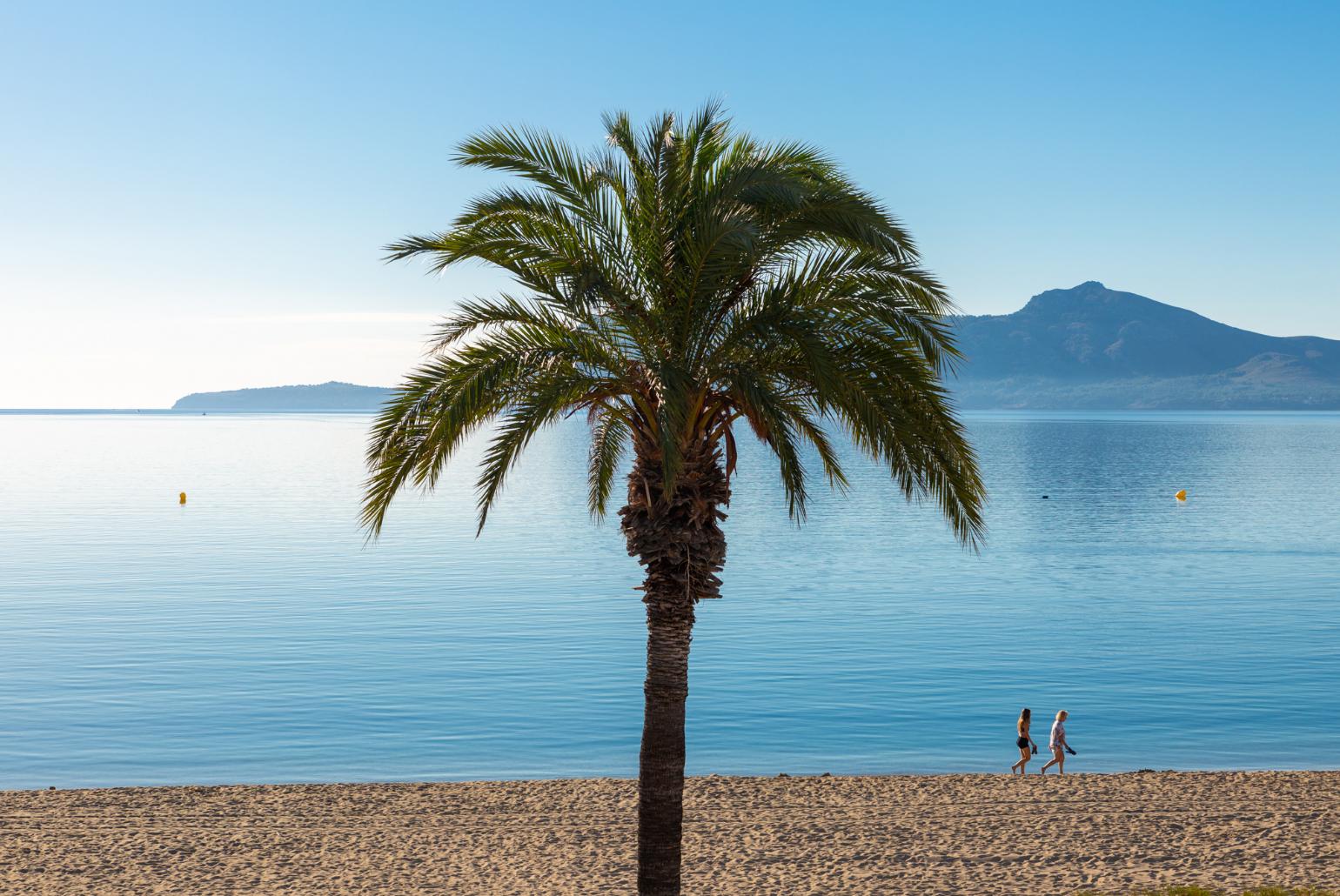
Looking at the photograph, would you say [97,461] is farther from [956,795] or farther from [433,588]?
[956,795]

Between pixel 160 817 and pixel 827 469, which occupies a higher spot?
pixel 827 469

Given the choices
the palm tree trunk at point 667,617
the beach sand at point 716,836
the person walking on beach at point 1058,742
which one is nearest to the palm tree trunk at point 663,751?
the palm tree trunk at point 667,617

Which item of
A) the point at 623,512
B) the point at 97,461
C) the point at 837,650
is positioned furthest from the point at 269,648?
the point at 97,461

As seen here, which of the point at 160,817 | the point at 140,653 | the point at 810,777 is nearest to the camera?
the point at 160,817

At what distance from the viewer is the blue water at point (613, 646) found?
91.6 feet

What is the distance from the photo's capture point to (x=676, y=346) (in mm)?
12727

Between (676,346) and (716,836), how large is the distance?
9.21 metres

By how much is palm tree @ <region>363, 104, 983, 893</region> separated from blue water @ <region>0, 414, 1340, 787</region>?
14404 millimetres

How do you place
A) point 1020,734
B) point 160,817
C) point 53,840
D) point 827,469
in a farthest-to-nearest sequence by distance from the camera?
point 1020,734 → point 160,817 → point 53,840 → point 827,469

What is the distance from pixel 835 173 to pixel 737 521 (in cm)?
7128

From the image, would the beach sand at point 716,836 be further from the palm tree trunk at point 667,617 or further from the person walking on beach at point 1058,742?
the palm tree trunk at point 667,617

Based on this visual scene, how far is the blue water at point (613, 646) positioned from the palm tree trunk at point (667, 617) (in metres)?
13.1

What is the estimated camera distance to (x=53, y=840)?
18.5m

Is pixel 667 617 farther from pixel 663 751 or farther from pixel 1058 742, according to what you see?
pixel 1058 742
